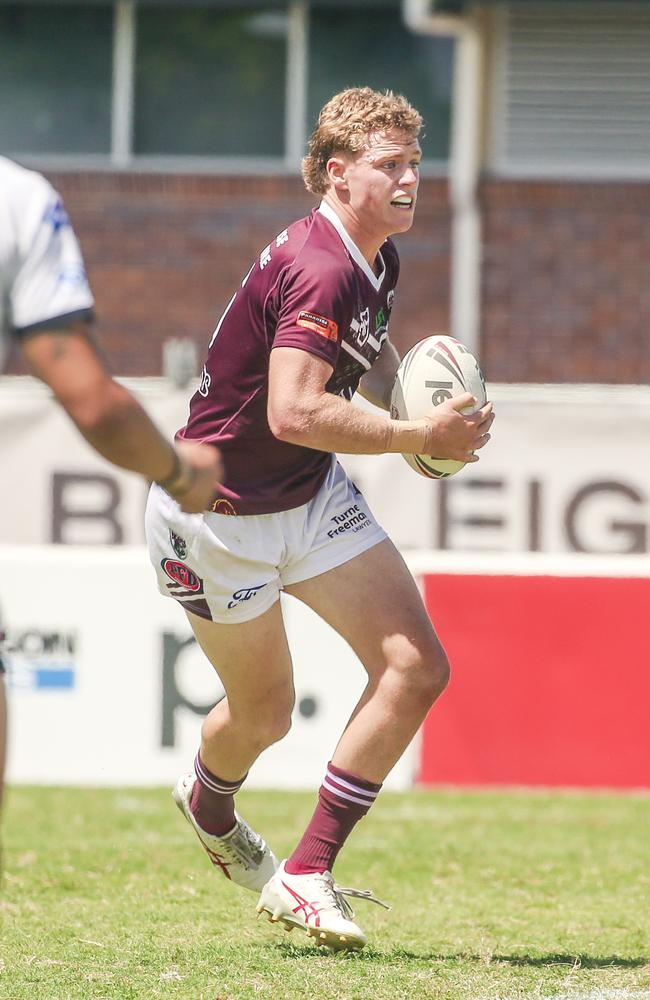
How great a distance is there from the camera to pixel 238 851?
4.93 meters

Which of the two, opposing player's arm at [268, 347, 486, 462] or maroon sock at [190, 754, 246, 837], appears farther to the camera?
maroon sock at [190, 754, 246, 837]

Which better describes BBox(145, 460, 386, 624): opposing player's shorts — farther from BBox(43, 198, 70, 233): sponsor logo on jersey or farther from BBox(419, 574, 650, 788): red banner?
BBox(419, 574, 650, 788): red banner

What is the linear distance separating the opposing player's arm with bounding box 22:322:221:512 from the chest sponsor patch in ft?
2.96

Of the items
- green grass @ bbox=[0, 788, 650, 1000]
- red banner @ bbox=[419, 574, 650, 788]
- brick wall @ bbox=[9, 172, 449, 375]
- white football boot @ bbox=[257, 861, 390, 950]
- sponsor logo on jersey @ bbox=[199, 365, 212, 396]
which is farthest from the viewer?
brick wall @ bbox=[9, 172, 449, 375]

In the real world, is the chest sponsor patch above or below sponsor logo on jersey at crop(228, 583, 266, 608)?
above

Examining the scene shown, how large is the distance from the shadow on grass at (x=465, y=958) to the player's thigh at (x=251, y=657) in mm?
716

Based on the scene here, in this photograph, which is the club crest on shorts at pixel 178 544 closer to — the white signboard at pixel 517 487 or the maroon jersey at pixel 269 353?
the maroon jersey at pixel 269 353

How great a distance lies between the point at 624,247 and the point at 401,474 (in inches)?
209

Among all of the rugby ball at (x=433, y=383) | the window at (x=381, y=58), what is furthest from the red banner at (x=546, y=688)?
the window at (x=381, y=58)

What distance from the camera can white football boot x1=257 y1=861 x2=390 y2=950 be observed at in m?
4.38

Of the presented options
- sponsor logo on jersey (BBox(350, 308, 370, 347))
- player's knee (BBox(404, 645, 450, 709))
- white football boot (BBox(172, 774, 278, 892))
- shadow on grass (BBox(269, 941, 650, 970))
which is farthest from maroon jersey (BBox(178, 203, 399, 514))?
shadow on grass (BBox(269, 941, 650, 970))

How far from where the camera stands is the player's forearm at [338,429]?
14.0 ft

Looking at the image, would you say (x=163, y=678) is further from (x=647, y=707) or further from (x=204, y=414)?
(x=204, y=414)

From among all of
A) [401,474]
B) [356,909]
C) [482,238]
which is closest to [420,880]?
[356,909]
